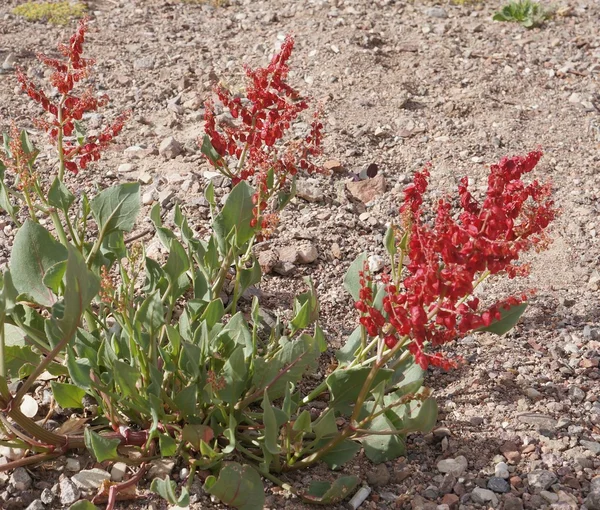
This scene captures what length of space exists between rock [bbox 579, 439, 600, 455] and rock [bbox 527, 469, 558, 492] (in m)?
0.22

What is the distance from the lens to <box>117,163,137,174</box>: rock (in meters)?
4.69

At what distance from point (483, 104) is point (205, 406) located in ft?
12.0

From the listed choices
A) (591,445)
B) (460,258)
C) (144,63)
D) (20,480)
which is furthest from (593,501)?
(144,63)

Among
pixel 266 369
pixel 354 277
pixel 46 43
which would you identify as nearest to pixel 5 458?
pixel 266 369

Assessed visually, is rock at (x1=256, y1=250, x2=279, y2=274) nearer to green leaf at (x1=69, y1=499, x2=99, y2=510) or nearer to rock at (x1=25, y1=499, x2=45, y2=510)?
rock at (x1=25, y1=499, x2=45, y2=510)

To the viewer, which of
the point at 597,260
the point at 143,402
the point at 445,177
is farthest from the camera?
the point at 445,177

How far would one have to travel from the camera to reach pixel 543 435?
3.00m

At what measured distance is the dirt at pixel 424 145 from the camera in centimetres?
293

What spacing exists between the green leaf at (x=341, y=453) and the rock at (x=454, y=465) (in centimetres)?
39

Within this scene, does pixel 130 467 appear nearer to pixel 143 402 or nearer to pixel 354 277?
pixel 143 402

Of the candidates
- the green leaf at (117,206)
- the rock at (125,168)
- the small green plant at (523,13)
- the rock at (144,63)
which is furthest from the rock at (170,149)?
the small green plant at (523,13)

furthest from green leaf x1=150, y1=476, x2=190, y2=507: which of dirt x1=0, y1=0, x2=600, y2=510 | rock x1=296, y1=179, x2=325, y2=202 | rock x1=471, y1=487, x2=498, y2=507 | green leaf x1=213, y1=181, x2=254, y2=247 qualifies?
rock x1=296, y1=179, x2=325, y2=202

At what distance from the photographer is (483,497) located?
2732 mm

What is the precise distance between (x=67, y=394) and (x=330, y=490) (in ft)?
3.21
